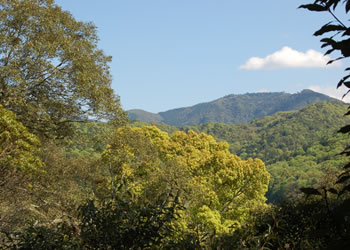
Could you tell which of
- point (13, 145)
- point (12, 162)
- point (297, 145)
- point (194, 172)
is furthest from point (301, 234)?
point (297, 145)

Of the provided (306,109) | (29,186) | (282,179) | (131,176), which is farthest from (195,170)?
(306,109)

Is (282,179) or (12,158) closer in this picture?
(12,158)

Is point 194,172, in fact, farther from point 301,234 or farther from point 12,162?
point 301,234

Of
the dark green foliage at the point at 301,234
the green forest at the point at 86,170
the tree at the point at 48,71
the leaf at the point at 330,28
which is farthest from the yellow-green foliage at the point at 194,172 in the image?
the leaf at the point at 330,28

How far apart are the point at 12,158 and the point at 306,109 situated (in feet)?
630

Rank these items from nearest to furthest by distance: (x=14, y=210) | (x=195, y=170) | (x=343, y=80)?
1. (x=343, y=80)
2. (x=14, y=210)
3. (x=195, y=170)

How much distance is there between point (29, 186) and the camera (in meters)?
13.1

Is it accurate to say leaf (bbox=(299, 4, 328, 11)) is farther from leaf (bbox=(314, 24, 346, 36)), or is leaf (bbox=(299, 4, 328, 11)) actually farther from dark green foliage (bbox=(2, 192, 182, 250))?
dark green foliage (bbox=(2, 192, 182, 250))

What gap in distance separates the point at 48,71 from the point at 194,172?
39.9 ft

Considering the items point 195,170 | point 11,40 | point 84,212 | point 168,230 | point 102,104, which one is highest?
point 11,40

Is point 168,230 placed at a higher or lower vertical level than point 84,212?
lower

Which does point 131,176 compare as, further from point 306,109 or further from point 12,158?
point 306,109

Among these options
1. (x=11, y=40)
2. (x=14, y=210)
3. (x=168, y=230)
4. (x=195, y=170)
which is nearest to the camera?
(x=168, y=230)

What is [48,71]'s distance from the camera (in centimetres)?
1319
